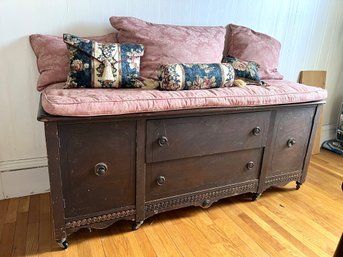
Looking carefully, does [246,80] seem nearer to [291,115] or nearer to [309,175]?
[291,115]

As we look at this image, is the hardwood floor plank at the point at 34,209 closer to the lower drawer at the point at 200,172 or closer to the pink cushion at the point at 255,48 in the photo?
the lower drawer at the point at 200,172

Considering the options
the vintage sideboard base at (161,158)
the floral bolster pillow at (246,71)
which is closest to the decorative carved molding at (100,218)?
the vintage sideboard base at (161,158)

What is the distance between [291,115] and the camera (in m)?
1.76

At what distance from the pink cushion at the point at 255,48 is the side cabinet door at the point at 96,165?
1122 millimetres

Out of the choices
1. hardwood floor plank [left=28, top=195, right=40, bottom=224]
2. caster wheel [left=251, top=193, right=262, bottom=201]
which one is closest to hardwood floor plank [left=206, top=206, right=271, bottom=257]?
caster wheel [left=251, top=193, right=262, bottom=201]

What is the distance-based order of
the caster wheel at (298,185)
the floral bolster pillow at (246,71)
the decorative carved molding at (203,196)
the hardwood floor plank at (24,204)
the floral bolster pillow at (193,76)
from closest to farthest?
the floral bolster pillow at (193,76), the decorative carved molding at (203,196), the hardwood floor plank at (24,204), the floral bolster pillow at (246,71), the caster wheel at (298,185)

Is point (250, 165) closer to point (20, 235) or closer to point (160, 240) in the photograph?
point (160, 240)

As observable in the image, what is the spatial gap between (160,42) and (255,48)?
765mm

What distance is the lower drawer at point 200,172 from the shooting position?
152 centimetres

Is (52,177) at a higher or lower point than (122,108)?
→ lower

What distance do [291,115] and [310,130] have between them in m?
0.25

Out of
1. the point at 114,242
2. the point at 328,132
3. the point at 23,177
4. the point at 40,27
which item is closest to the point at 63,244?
the point at 114,242

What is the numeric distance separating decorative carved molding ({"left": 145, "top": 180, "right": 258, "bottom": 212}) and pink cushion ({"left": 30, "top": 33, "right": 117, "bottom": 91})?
0.87 meters

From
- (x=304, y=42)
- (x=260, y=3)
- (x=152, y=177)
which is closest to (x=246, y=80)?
(x=260, y=3)
